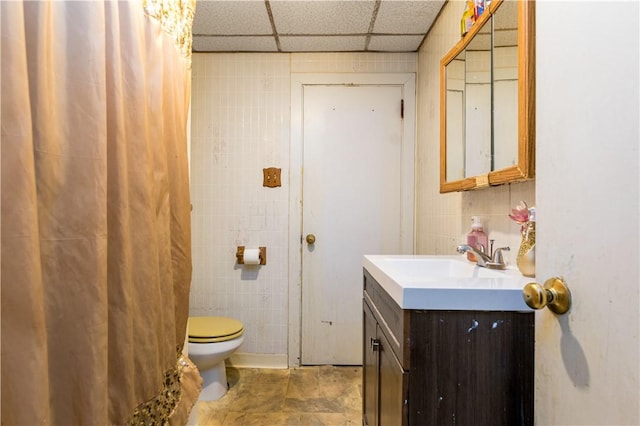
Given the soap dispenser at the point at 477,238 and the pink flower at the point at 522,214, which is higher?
the pink flower at the point at 522,214

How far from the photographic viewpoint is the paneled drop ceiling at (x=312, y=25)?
1.76m

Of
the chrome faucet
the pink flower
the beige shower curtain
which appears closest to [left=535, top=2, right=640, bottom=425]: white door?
the pink flower

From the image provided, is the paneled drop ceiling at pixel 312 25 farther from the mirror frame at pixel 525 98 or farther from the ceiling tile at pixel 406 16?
the mirror frame at pixel 525 98

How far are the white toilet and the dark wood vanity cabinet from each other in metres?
1.27

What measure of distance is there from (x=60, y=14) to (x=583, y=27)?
99cm

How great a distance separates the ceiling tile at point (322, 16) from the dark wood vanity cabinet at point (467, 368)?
66.7 inches

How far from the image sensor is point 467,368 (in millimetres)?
804

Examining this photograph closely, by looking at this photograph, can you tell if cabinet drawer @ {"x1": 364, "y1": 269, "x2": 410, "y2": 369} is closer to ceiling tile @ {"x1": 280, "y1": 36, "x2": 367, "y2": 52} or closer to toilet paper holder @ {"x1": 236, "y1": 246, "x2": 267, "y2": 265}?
toilet paper holder @ {"x1": 236, "y1": 246, "x2": 267, "y2": 265}

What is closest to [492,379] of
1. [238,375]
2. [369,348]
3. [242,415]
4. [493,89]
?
[369,348]

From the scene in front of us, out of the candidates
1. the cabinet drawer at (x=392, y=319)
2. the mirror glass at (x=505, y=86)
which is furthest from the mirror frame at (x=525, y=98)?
the cabinet drawer at (x=392, y=319)

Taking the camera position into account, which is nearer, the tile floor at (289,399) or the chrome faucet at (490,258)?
the chrome faucet at (490,258)

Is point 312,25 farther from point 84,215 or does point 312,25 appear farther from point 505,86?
point 84,215

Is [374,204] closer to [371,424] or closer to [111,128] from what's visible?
[371,424]

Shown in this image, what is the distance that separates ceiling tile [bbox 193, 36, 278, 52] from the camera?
2.11m
